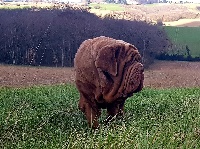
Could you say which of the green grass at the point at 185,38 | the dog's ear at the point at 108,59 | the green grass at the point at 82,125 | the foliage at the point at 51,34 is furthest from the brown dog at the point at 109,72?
the green grass at the point at 185,38

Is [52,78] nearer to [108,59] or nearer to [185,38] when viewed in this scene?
[108,59]

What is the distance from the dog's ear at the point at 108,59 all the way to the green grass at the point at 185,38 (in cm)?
3095

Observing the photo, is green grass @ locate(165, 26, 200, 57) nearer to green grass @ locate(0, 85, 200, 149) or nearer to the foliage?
the foliage

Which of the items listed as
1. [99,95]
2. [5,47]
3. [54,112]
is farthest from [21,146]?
[5,47]

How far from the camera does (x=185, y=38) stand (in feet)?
139

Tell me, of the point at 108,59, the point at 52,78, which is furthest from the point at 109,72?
the point at 52,78

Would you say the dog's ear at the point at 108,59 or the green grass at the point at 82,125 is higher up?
the dog's ear at the point at 108,59

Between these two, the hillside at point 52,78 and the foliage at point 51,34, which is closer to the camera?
the hillside at point 52,78

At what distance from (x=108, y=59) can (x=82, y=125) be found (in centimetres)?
161

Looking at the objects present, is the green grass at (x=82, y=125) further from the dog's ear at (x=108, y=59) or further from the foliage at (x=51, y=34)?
the foliage at (x=51, y=34)

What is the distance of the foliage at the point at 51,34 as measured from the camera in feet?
97.2

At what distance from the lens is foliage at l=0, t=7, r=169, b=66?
29.6 metres

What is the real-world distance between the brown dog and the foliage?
22317 millimetres

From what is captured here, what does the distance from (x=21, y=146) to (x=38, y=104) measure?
4.75 metres
